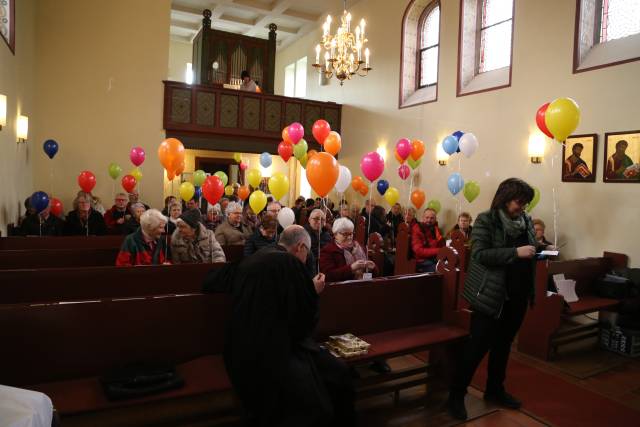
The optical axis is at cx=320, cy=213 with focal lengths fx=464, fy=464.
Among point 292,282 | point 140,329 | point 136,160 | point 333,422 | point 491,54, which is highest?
point 491,54

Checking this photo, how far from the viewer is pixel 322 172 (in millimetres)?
4504

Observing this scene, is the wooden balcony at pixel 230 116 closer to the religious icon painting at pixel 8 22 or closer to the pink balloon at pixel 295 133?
the pink balloon at pixel 295 133

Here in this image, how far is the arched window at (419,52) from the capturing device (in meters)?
10.2

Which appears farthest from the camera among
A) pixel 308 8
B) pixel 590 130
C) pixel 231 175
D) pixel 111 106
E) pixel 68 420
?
pixel 231 175

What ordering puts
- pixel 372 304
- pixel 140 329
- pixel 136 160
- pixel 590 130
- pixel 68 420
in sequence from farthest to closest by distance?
pixel 136 160
pixel 590 130
pixel 372 304
pixel 140 329
pixel 68 420

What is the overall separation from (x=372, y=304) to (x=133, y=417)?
1936 mm

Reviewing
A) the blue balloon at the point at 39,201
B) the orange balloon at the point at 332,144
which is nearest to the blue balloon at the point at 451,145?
the orange balloon at the point at 332,144

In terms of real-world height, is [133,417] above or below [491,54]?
below

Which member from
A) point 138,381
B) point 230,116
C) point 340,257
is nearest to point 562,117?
point 340,257

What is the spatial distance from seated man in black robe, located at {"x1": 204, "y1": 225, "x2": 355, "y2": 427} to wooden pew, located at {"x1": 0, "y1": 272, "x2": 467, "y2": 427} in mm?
374

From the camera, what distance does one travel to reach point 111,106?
34.5 feet

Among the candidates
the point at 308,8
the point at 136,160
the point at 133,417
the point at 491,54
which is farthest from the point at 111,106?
the point at 133,417

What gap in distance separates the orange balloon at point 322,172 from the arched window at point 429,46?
6411mm

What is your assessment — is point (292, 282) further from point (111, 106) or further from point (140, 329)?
point (111, 106)
